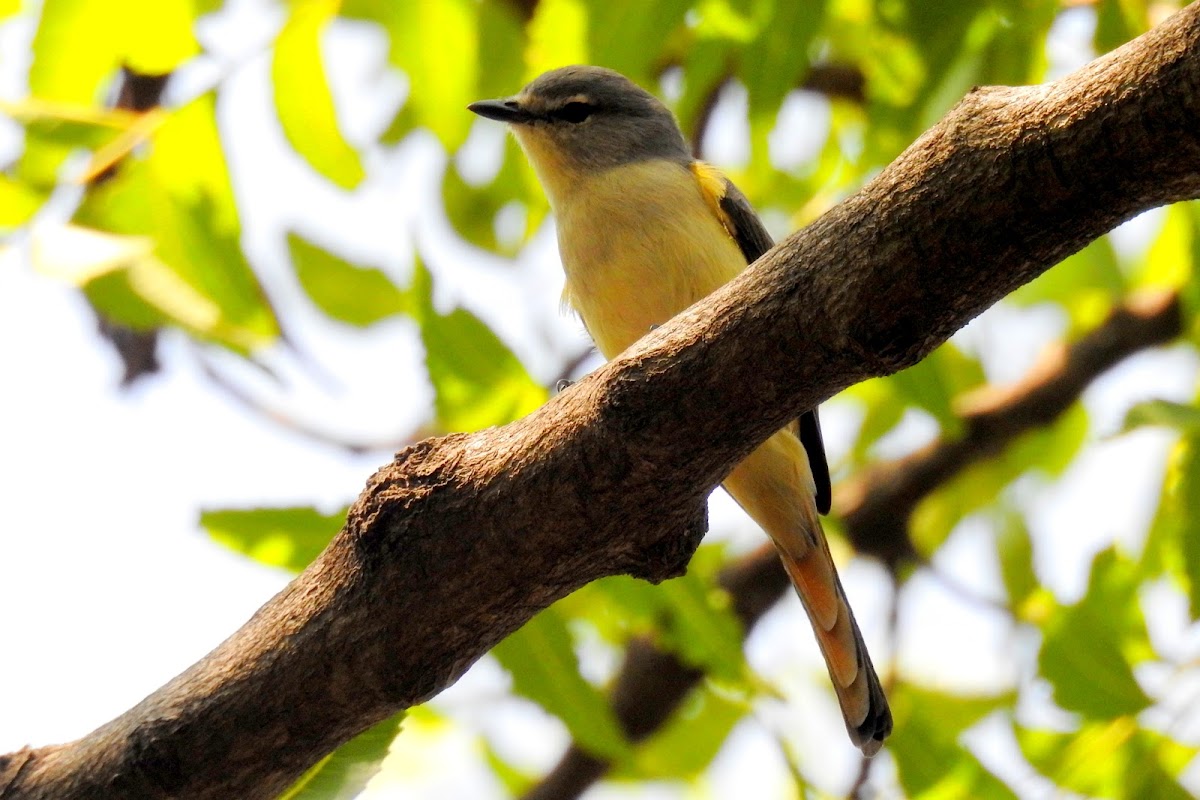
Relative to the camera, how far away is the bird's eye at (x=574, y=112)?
521 centimetres

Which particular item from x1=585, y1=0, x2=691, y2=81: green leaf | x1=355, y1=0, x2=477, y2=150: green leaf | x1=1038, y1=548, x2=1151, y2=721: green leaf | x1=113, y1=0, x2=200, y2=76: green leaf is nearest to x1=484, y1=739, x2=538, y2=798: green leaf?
x1=1038, y1=548, x2=1151, y2=721: green leaf

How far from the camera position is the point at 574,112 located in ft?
17.3

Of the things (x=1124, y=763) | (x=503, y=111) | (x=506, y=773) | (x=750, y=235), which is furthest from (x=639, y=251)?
(x=506, y=773)

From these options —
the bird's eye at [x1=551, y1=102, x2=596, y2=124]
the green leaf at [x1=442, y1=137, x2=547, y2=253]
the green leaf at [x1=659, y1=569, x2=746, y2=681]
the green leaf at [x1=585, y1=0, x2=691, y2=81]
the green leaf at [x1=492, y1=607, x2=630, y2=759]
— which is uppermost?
the green leaf at [x1=585, y1=0, x2=691, y2=81]

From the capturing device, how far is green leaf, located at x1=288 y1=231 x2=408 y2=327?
4688 millimetres

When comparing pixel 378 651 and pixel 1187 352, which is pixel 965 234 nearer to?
pixel 378 651

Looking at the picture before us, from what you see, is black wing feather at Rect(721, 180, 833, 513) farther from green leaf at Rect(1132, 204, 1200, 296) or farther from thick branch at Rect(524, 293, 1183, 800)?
green leaf at Rect(1132, 204, 1200, 296)

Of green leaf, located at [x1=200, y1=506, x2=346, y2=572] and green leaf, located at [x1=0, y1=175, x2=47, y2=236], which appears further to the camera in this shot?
green leaf, located at [x1=0, y1=175, x2=47, y2=236]

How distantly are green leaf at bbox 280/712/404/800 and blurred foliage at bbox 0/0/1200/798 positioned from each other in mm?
699

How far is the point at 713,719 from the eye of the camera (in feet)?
17.5

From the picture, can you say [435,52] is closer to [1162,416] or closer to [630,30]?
[630,30]

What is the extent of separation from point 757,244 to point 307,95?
5.53 ft

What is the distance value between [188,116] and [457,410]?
1.43 m

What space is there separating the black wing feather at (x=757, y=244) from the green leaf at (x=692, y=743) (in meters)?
1.25
